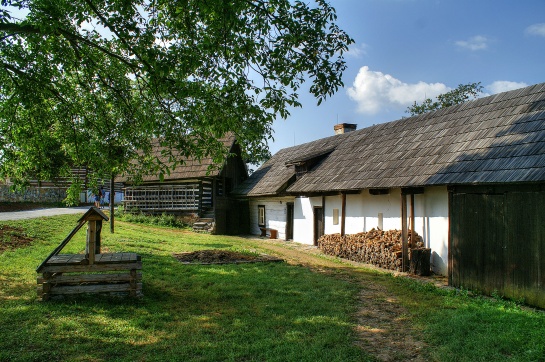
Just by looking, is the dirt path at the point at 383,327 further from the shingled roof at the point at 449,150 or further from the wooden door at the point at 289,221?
the wooden door at the point at 289,221

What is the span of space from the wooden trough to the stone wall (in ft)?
76.6

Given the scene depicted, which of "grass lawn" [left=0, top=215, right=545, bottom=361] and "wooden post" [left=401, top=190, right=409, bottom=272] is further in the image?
"wooden post" [left=401, top=190, right=409, bottom=272]

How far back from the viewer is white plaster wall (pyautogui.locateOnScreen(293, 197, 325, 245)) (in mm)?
19234

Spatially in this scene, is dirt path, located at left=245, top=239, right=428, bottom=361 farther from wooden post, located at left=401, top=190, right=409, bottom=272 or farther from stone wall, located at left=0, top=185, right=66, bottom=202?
stone wall, located at left=0, top=185, right=66, bottom=202

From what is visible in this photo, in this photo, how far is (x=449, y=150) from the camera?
12.0 meters

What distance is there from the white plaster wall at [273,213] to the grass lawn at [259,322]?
11511 millimetres

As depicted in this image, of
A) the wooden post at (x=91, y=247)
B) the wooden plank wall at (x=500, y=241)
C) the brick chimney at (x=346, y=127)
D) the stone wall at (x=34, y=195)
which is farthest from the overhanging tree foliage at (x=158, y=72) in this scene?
the stone wall at (x=34, y=195)

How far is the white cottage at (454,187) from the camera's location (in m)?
8.43

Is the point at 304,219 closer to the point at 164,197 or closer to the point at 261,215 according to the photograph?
the point at 261,215

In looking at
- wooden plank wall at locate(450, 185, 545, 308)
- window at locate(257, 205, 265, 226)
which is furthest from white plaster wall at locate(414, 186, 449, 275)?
window at locate(257, 205, 265, 226)

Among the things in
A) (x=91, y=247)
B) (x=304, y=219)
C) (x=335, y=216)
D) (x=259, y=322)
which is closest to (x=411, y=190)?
(x=335, y=216)

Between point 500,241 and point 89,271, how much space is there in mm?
8281

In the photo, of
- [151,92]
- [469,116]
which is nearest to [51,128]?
[151,92]

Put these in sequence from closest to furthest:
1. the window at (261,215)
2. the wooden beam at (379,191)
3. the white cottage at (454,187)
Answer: the white cottage at (454,187) → the wooden beam at (379,191) → the window at (261,215)
